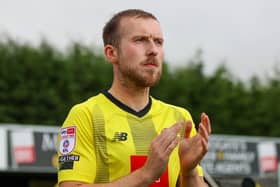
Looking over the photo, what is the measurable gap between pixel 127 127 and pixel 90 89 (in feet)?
83.8

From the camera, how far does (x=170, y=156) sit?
14.2ft

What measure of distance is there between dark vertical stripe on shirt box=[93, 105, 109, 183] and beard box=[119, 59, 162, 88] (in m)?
0.23

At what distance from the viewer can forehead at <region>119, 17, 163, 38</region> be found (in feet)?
14.3

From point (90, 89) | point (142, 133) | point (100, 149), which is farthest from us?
point (90, 89)

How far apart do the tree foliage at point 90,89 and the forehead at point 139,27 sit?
2355cm

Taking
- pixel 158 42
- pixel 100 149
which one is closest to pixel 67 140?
pixel 100 149

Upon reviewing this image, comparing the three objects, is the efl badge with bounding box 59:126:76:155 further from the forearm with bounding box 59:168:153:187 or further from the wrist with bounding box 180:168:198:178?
the wrist with bounding box 180:168:198:178

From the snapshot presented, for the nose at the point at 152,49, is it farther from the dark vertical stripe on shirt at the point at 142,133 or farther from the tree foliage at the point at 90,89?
the tree foliage at the point at 90,89

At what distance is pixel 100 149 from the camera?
13.9ft

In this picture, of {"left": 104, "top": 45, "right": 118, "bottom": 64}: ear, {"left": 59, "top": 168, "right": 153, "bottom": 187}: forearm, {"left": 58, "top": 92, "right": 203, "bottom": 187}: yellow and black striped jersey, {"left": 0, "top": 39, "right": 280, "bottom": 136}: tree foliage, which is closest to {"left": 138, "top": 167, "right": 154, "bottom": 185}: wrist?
{"left": 59, "top": 168, "right": 153, "bottom": 187}: forearm

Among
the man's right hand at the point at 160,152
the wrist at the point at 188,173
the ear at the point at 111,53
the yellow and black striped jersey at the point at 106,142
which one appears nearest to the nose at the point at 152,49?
the ear at the point at 111,53

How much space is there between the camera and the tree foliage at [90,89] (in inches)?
1114

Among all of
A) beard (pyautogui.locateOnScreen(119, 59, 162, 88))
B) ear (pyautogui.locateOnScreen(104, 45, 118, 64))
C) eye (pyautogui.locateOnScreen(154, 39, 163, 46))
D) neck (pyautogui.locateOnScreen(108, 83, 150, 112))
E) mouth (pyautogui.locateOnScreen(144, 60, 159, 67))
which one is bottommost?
neck (pyautogui.locateOnScreen(108, 83, 150, 112))

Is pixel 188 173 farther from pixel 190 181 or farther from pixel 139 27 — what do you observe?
pixel 139 27
